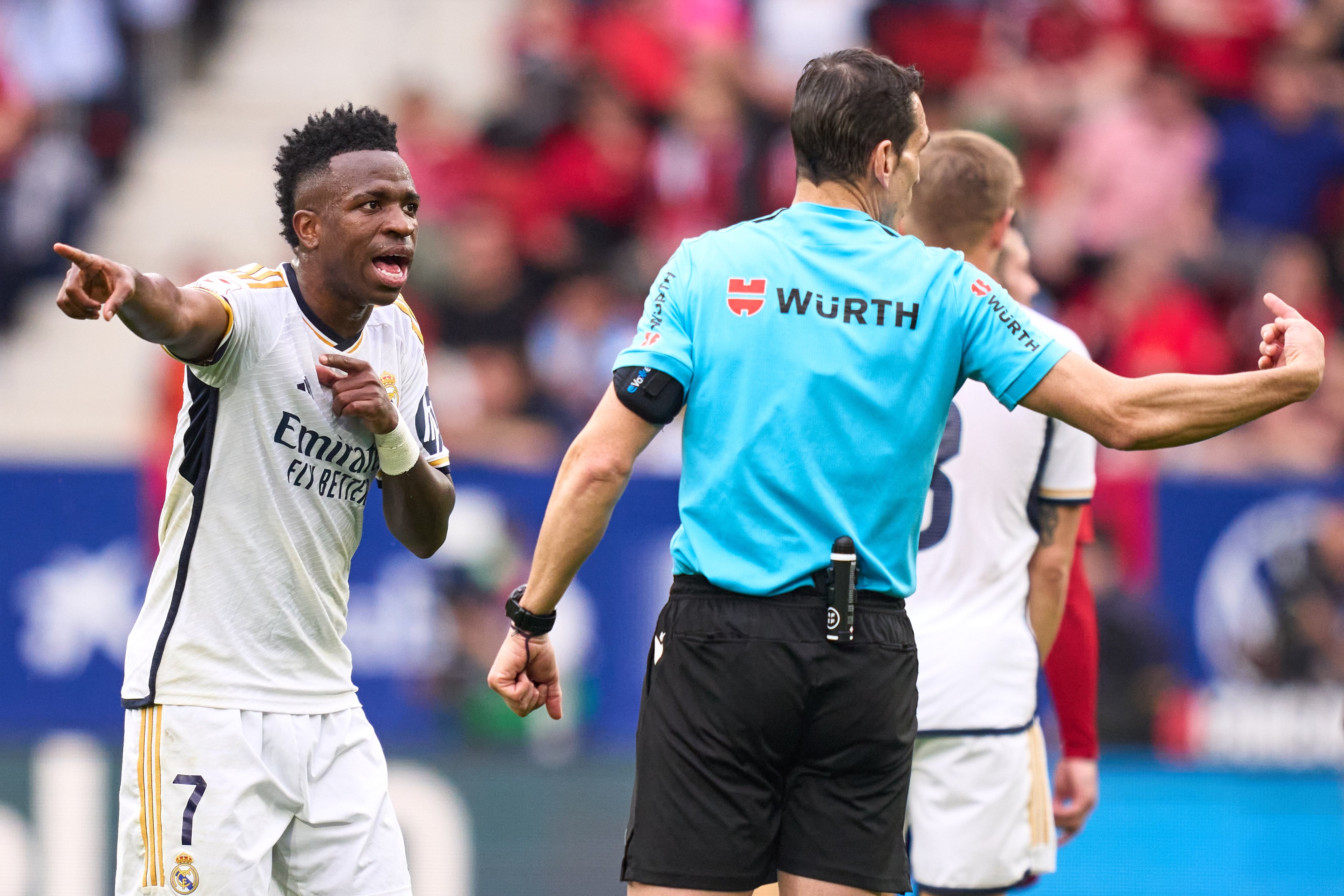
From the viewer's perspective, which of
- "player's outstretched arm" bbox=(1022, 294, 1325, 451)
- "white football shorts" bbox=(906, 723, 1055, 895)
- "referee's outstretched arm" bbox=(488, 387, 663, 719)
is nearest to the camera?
"player's outstretched arm" bbox=(1022, 294, 1325, 451)

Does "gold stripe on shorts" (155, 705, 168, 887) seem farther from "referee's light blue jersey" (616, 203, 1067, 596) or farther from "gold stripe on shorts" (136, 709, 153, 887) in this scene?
"referee's light blue jersey" (616, 203, 1067, 596)

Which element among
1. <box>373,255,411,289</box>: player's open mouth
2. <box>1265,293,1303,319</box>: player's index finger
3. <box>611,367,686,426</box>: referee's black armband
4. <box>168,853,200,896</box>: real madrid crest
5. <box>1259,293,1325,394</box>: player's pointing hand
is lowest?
<box>168,853,200,896</box>: real madrid crest

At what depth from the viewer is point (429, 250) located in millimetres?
11016

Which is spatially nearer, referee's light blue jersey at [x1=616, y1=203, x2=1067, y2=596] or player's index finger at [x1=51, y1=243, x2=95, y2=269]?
player's index finger at [x1=51, y1=243, x2=95, y2=269]

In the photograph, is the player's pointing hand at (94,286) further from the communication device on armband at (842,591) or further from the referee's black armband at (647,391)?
the communication device on armband at (842,591)

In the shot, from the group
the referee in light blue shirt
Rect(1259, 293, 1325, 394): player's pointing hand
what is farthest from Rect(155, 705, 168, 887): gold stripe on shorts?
Rect(1259, 293, 1325, 394): player's pointing hand

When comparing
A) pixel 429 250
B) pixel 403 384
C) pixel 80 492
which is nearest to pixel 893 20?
pixel 429 250

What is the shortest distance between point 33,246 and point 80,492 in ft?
12.2

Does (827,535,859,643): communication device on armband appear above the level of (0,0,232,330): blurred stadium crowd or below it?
below

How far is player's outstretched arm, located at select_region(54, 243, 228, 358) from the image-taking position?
11.0 feet

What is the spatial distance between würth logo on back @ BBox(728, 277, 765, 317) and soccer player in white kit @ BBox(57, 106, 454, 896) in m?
0.85

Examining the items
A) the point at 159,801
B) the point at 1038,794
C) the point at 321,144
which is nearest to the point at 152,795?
the point at 159,801

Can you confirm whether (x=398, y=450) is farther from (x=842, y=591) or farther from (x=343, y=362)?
(x=842, y=591)

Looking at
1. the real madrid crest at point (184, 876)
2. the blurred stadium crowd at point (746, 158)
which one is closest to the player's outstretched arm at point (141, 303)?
the real madrid crest at point (184, 876)
